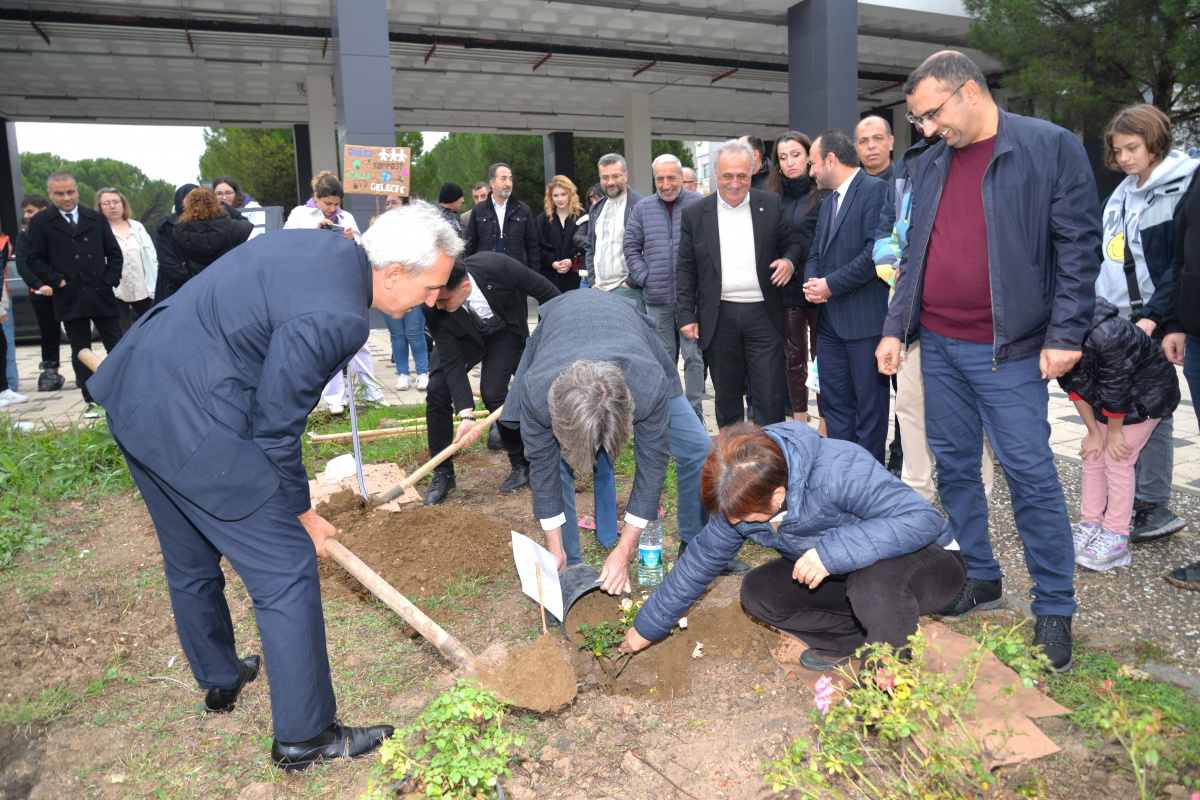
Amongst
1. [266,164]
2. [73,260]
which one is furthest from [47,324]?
[266,164]

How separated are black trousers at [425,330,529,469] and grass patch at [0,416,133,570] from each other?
1.95 m

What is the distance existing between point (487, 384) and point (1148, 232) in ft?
10.7

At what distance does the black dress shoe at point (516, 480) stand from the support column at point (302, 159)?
1517cm

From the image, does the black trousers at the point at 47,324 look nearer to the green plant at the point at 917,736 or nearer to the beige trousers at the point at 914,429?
the beige trousers at the point at 914,429

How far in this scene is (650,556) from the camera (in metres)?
3.36

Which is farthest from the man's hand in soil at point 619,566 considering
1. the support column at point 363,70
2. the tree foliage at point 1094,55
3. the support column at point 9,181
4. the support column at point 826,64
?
the support column at point 9,181

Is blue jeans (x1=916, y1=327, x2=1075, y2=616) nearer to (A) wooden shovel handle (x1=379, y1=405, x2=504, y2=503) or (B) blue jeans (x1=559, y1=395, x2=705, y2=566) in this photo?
(B) blue jeans (x1=559, y1=395, x2=705, y2=566)

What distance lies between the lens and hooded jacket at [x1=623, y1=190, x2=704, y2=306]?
5.45 m

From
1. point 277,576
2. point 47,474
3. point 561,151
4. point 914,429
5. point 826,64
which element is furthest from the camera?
point 561,151

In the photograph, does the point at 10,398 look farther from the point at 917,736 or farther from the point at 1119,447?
the point at 1119,447

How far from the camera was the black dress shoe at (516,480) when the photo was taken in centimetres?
477

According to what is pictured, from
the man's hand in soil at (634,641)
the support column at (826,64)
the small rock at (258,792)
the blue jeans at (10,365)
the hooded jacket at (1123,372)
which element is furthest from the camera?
the support column at (826,64)

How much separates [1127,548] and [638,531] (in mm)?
2163

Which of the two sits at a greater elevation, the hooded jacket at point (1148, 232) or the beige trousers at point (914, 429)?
the hooded jacket at point (1148, 232)
